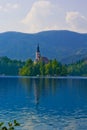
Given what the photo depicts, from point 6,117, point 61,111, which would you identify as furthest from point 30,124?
point 61,111

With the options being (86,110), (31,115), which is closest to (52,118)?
(31,115)

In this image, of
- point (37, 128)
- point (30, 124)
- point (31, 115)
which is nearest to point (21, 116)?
point (31, 115)

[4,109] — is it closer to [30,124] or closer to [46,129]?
[30,124]

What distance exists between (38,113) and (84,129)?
12.6 meters

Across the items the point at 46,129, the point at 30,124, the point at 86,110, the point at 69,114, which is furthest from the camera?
the point at 86,110

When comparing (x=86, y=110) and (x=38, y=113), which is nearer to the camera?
(x=38, y=113)

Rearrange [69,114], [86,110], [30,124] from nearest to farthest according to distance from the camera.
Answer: [30,124], [69,114], [86,110]

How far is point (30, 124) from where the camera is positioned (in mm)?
39625

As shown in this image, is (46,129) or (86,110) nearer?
(46,129)

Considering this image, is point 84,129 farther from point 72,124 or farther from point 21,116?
point 21,116

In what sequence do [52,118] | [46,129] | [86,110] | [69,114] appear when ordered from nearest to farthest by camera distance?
[46,129], [52,118], [69,114], [86,110]

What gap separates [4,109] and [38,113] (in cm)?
672

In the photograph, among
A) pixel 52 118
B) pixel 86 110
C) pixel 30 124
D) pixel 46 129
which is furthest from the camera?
pixel 86 110

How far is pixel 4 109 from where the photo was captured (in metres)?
53.0
